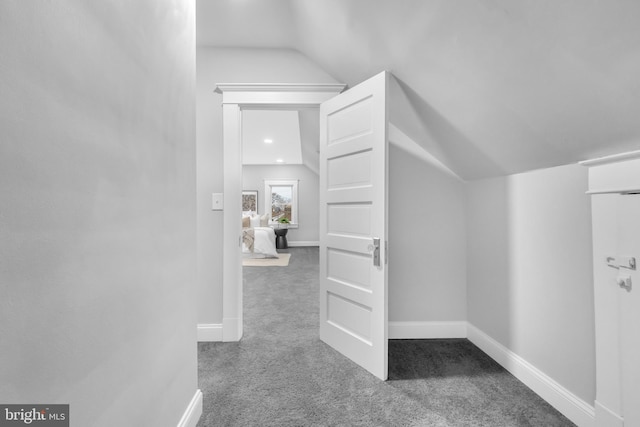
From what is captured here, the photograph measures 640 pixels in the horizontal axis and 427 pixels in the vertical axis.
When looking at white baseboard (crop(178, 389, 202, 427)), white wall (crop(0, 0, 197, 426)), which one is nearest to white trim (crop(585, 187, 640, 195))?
white wall (crop(0, 0, 197, 426))

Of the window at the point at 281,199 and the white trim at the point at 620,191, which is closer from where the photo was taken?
the white trim at the point at 620,191

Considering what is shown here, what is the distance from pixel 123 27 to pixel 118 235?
643 millimetres

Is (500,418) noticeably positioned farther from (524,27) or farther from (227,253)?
(227,253)

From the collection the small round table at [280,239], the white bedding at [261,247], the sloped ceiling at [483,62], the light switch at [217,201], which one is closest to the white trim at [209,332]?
the light switch at [217,201]

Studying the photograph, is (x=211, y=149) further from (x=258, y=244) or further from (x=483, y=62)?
(x=258, y=244)

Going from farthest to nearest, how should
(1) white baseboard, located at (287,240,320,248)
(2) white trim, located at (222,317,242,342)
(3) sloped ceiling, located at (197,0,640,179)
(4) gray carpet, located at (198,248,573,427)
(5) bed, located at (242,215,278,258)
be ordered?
(1) white baseboard, located at (287,240,320,248), (5) bed, located at (242,215,278,258), (2) white trim, located at (222,317,242,342), (4) gray carpet, located at (198,248,573,427), (3) sloped ceiling, located at (197,0,640,179)

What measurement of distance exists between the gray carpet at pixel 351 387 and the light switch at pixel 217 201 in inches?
43.8

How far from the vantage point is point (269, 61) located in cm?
267

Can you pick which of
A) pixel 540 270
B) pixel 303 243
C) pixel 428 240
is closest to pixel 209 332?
pixel 428 240

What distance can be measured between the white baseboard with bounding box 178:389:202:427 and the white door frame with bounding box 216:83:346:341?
3.17 feet

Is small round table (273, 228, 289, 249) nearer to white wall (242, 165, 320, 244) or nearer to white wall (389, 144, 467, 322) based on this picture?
white wall (242, 165, 320, 244)

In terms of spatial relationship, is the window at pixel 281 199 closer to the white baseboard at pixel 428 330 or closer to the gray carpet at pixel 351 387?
the gray carpet at pixel 351 387

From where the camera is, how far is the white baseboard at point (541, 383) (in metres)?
1.49

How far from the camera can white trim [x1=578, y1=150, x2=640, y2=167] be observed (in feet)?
3.82
